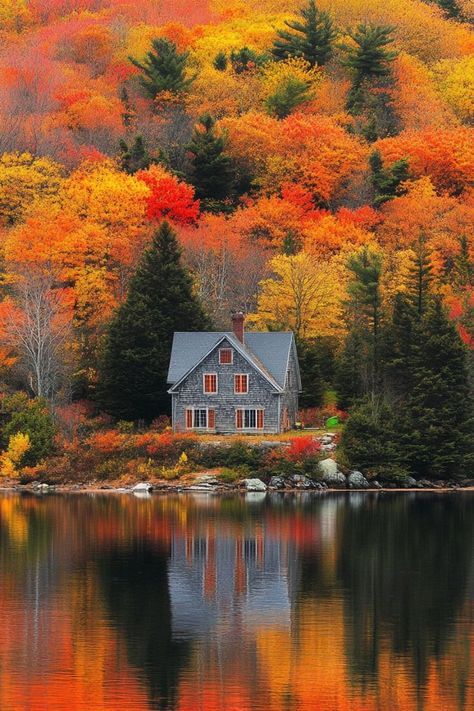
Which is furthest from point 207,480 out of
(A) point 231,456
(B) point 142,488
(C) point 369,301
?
(C) point 369,301

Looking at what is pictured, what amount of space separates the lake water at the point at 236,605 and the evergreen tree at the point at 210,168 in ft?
156

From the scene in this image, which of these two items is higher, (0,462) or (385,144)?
(385,144)

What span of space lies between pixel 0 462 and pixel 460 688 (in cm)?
4223

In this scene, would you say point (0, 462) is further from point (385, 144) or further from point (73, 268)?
point (385, 144)

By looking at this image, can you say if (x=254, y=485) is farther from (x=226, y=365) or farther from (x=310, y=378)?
(x=310, y=378)

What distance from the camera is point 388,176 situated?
113 m

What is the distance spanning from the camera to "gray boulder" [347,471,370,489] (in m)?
72.9

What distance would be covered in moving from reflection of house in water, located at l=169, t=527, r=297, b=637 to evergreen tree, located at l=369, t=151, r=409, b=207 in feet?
190

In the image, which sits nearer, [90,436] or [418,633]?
[418,633]

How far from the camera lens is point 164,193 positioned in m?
103

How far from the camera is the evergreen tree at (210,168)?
4400 inches

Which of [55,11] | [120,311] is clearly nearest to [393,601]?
[120,311]

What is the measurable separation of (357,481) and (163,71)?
227ft

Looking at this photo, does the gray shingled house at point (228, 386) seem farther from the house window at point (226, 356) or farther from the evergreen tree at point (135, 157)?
the evergreen tree at point (135, 157)
